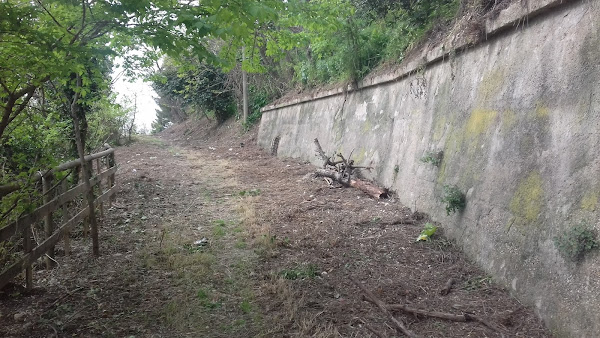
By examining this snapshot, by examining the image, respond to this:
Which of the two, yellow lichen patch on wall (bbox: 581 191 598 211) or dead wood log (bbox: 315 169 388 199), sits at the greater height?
yellow lichen patch on wall (bbox: 581 191 598 211)

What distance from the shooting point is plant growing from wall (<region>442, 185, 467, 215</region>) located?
4473 millimetres

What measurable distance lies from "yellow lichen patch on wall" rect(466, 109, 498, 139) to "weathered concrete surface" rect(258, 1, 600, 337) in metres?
0.01

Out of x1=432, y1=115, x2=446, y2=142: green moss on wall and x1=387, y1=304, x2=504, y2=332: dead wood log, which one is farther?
x1=432, y1=115, x2=446, y2=142: green moss on wall

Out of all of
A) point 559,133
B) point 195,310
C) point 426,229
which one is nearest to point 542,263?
point 559,133

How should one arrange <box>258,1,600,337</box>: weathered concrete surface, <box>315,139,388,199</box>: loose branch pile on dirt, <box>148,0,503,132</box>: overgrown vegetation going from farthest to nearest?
<box>315,139,388,199</box>: loose branch pile on dirt
<box>148,0,503,132</box>: overgrown vegetation
<box>258,1,600,337</box>: weathered concrete surface

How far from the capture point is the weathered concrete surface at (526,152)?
9.38 ft

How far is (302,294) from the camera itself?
3.69 metres

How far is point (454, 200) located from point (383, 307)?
172 cm

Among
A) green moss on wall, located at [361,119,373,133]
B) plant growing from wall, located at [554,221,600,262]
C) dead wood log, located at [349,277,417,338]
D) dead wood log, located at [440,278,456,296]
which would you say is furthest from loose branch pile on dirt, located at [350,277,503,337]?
green moss on wall, located at [361,119,373,133]

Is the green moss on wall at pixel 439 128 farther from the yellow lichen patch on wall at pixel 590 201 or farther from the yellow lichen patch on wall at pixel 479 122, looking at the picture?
the yellow lichen patch on wall at pixel 590 201

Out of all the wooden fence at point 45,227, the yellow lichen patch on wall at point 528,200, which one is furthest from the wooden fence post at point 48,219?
the yellow lichen patch on wall at point 528,200

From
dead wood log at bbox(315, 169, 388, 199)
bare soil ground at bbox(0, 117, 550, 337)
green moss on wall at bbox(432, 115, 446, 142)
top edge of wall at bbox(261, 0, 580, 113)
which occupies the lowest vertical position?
bare soil ground at bbox(0, 117, 550, 337)

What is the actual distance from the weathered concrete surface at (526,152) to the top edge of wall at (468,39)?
6cm

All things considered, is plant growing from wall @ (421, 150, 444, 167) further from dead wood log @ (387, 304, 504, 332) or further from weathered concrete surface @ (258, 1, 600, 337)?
dead wood log @ (387, 304, 504, 332)
